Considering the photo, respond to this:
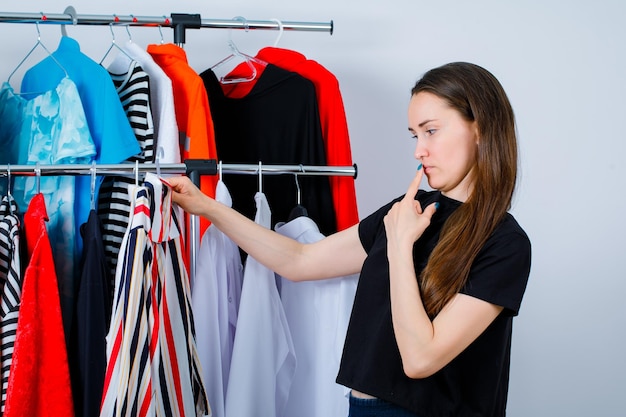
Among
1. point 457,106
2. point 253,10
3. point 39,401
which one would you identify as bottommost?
point 39,401

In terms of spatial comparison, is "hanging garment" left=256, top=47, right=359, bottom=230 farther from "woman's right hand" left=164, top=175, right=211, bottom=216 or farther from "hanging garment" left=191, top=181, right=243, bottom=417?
"woman's right hand" left=164, top=175, right=211, bottom=216

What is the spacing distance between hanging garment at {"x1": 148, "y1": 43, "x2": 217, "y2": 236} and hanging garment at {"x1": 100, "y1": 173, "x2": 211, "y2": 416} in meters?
0.27

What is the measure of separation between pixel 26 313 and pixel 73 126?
0.45 meters

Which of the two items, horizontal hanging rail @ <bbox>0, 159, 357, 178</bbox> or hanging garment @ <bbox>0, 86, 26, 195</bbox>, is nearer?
horizontal hanging rail @ <bbox>0, 159, 357, 178</bbox>

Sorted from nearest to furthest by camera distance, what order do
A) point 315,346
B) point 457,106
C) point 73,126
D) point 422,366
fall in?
point 422,366 < point 457,106 < point 73,126 < point 315,346

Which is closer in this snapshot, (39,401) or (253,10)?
(39,401)

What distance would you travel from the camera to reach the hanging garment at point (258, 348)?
1.72 m

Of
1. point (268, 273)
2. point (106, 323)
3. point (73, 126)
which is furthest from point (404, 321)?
point (73, 126)

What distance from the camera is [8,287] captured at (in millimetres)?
1512

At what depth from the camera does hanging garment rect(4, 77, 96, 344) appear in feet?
5.39

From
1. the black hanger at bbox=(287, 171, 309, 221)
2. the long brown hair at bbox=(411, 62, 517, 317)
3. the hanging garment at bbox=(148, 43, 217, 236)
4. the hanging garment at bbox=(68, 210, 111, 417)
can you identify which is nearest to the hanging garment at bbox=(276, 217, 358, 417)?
the black hanger at bbox=(287, 171, 309, 221)

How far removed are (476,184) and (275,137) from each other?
684 millimetres

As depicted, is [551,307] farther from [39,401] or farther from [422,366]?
[39,401]

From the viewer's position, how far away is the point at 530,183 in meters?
2.70
